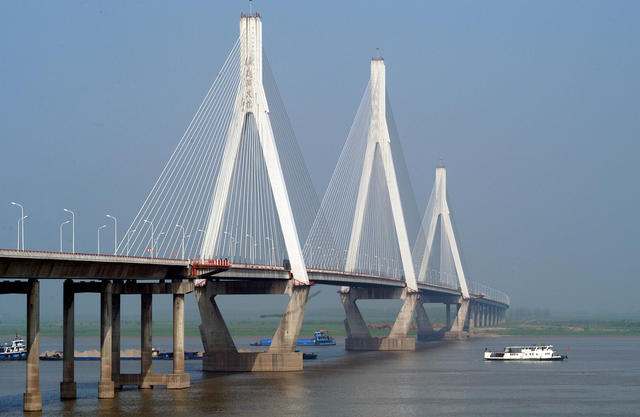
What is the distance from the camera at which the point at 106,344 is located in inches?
2776

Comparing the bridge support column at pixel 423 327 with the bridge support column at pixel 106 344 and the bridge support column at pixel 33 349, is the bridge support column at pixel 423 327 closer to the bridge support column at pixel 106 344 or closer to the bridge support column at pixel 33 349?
the bridge support column at pixel 106 344

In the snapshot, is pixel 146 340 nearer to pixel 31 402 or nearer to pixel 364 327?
pixel 31 402

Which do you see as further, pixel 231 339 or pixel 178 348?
pixel 231 339

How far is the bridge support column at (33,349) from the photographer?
60656 millimetres

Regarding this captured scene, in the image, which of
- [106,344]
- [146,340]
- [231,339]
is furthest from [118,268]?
[231,339]

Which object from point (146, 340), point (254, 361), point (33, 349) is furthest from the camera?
point (254, 361)

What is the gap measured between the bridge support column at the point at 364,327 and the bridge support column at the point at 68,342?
78526 mm

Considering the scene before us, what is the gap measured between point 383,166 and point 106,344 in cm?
6373

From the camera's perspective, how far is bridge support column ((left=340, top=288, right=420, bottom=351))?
14488cm

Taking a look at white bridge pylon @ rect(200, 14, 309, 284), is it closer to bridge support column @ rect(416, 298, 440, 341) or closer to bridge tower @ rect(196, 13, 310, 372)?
bridge tower @ rect(196, 13, 310, 372)

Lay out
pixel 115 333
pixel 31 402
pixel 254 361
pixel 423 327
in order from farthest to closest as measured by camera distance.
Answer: pixel 423 327, pixel 254 361, pixel 115 333, pixel 31 402


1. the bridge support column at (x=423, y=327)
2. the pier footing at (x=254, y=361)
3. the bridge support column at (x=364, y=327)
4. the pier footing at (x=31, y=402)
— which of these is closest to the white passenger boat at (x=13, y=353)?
the bridge support column at (x=364, y=327)

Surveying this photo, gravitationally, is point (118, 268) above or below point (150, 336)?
above

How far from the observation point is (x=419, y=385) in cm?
8438
